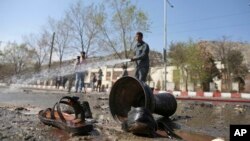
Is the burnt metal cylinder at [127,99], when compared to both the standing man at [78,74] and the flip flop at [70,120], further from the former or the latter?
the standing man at [78,74]

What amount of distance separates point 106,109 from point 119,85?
2.42 m

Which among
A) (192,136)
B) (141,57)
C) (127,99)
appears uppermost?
(141,57)

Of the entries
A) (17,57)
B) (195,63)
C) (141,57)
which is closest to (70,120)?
(141,57)

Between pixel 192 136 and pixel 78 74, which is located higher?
pixel 78 74

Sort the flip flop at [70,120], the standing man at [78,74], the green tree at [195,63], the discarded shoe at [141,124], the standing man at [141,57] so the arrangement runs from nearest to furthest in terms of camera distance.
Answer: the flip flop at [70,120], the discarded shoe at [141,124], the standing man at [141,57], the standing man at [78,74], the green tree at [195,63]

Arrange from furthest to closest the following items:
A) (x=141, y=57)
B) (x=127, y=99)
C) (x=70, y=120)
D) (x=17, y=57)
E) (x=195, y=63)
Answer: (x=17, y=57) → (x=195, y=63) → (x=141, y=57) → (x=127, y=99) → (x=70, y=120)

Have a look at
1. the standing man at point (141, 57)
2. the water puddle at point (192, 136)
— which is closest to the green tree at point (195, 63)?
the standing man at point (141, 57)

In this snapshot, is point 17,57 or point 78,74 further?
point 17,57

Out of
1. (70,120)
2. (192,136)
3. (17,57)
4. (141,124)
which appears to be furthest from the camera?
(17,57)

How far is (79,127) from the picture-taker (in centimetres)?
451

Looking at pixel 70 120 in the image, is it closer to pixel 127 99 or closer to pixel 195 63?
pixel 127 99

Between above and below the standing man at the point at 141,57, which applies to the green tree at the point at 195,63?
above

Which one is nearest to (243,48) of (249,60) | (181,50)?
(249,60)

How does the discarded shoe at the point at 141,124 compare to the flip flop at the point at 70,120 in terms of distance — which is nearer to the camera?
the flip flop at the point at 70,120
